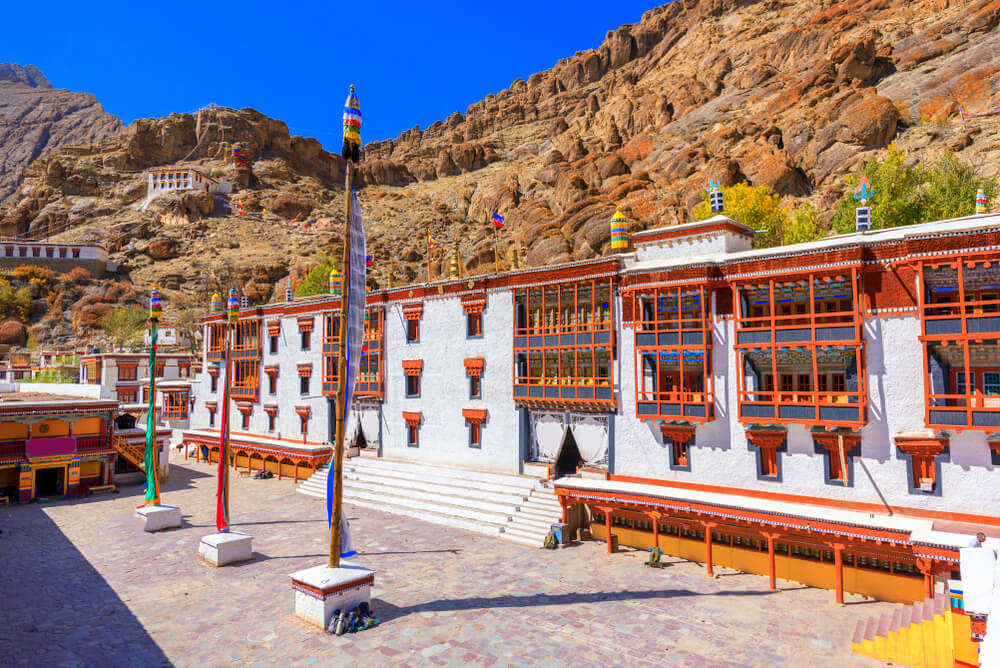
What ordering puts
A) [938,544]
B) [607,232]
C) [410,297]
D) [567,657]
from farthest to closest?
[607,232], [410,297], [938,544], [567,657]

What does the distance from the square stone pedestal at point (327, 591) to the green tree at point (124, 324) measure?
74.9 meters

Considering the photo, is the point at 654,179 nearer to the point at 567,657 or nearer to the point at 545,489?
the point at 545,489

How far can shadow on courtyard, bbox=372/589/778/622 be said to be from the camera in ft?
57.5

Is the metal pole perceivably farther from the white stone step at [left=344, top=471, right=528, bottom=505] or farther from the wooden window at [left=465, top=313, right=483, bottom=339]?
the wooden window at [left=465, top=313, right=483, bottom=339]

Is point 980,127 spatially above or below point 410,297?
above

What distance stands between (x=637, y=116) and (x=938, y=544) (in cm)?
10395

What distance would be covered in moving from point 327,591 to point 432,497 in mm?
14449

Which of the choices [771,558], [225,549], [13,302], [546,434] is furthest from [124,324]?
[771,558]

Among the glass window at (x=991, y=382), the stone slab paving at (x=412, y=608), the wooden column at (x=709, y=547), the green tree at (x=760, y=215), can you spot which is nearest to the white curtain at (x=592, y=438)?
the stone slab paving at (x=412, y=608)

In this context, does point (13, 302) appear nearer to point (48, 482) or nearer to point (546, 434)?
point (48, 482)

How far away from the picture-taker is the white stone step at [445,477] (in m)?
29.1

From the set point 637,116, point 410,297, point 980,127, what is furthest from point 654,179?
point 410,297

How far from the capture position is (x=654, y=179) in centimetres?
8544

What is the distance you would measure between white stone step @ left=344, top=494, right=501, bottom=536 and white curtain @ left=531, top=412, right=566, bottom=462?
5044 millimetres
